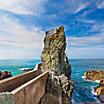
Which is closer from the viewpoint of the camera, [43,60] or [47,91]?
[47,91]

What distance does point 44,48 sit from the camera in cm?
2025

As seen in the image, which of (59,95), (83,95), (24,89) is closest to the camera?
(24,89)

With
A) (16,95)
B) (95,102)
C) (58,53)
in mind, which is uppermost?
(58,53)

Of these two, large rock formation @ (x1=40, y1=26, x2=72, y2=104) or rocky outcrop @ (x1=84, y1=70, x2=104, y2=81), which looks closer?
large rock formation @ (x1=40, y1=26, x2=72, y2=104)

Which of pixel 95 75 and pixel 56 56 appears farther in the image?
→ pixel 95 75

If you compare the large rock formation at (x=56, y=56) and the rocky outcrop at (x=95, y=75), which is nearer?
the large rock formation at (x=56, y=56)

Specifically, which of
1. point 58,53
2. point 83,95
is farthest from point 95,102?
point 58,53

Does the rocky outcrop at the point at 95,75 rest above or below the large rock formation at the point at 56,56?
below

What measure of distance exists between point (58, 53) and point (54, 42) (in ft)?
3.10

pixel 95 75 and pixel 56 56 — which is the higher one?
pixel 56 56

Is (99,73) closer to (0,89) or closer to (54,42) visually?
(54,42)

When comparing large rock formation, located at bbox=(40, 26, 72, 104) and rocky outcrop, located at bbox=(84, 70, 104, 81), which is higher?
large rock formation, located at bbox=(40, 26, 72, 104)

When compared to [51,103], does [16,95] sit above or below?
above

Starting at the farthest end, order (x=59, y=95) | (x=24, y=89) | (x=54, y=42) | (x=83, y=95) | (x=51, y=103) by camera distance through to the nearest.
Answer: (x=83, y=95)
(x=54, y=42)
(x=59, y=95)
(x=51, y=103)
(x=24, y=89)
